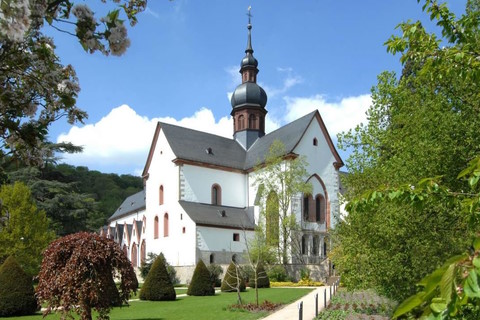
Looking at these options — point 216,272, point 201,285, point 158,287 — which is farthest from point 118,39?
point 216,272

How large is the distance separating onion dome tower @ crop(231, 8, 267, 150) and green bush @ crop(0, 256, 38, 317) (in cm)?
3076

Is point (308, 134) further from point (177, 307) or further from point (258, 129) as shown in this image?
point (177, 307)

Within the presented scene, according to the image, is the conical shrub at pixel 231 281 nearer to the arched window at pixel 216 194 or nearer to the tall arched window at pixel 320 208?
the arched window at pixel 216 194

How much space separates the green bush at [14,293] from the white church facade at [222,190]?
1867cm

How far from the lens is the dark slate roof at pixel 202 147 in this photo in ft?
137

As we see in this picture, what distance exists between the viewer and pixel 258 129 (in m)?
47.8

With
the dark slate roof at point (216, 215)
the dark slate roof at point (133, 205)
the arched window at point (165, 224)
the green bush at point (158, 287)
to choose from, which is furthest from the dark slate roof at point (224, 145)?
the green bush at point (158, 287)

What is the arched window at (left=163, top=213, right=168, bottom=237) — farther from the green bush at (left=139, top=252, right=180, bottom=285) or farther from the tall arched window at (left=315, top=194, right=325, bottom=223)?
the tall arched window at (left=315, top=194, right=325, bottom=223)

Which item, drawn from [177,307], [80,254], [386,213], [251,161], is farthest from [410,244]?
[251,161]

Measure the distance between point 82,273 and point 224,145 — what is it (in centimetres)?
3347

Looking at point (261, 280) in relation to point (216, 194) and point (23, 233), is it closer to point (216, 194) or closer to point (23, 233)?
point (216, 194)

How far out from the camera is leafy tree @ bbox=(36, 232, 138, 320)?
1277 centimetres

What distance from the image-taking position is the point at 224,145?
45875 millimetres

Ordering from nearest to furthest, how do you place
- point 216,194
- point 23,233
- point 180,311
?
1. point 180,311
2. point 23,233
3. point 216,194
